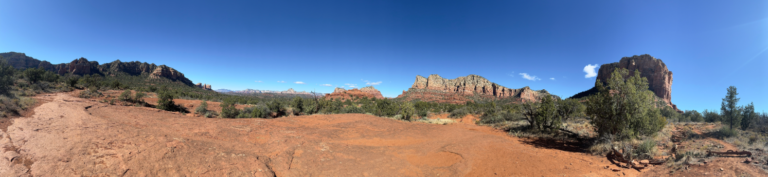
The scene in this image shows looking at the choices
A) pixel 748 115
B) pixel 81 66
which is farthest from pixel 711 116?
pixel 81 66

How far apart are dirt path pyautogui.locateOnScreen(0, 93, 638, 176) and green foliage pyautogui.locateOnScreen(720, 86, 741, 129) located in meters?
21.5

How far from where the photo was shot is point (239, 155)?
564 cm

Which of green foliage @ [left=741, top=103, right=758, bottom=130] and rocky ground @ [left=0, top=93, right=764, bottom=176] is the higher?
green foliage @ [left=741, top=103, right=758, bottom=130]

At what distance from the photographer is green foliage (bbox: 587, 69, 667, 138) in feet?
27.9

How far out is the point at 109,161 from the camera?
161 inches

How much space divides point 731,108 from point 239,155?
32310mm

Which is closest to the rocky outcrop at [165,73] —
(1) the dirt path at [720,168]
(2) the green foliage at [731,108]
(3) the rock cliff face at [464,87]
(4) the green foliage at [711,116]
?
(3) the rock cliff face at [464,87]

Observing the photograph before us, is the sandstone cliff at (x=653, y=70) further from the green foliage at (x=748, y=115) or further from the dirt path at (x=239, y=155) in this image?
the dirt path at (x=239, y=155)

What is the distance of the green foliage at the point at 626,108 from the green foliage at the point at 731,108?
16.7 metres

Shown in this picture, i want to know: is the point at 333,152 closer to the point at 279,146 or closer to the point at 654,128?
the point at 279,146

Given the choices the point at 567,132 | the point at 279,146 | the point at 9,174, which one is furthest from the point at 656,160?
the point at 9,174

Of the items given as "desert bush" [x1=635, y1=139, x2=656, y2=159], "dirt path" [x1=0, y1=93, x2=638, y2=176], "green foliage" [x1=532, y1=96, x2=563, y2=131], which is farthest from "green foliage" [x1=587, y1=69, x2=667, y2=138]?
"green foliage" [x1=532, y1=96, x2=563, y2=131]

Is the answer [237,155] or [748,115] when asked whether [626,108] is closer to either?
[237,155]

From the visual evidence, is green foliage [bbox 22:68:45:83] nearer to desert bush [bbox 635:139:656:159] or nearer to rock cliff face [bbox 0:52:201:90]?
Result: desert bush [bbox 635:139:656:159]
